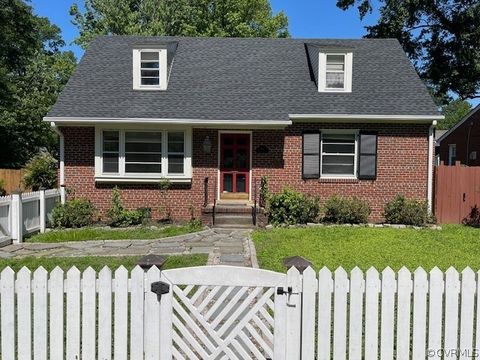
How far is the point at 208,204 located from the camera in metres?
13.5

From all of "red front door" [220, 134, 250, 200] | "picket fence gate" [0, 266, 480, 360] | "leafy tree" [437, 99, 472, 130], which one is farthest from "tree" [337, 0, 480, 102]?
"leafy tree" [437, 99, 472, 130]

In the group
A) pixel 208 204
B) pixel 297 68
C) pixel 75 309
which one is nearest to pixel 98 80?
pixel 208 204

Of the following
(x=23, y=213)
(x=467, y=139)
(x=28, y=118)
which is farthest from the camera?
(x=28, y=118)

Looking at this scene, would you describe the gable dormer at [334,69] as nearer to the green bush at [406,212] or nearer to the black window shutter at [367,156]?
the black window shutter at [367,156]

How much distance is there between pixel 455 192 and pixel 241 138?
22.7 ft

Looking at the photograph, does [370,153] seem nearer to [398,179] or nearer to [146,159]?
[398,179]

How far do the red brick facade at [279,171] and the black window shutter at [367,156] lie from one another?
0.57ft

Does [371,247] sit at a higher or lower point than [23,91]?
lower

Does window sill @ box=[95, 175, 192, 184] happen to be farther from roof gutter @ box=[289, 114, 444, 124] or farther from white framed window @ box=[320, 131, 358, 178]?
white framed window @ box=[320, 131, 358, 178]

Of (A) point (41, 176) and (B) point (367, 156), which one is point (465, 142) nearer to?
(B) point (367, 156)

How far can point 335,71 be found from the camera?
1446 cm

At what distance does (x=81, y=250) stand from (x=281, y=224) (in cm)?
573

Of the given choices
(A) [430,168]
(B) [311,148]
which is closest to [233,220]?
(B) [311,148]

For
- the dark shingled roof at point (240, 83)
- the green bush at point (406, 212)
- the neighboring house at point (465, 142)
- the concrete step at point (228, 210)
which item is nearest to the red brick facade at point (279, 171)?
the green bush at point (406, 212)
